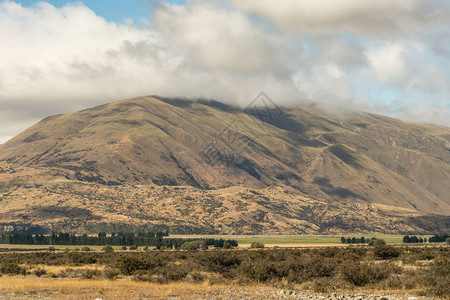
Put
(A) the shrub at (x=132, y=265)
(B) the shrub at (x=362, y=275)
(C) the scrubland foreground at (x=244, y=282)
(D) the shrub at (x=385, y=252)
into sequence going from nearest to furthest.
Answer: (C) the scrubland foreground at (x=244, y=282) < (B) the shrub at (x=362, y=275) < (A) the shrub at (x=132, y=265) < (D) the shrub at (x=385, y=252)

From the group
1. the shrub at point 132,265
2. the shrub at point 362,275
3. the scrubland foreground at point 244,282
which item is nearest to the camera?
the scrubland foreground at point 244,282

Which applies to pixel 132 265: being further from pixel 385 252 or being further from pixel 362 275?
pixel 385 252

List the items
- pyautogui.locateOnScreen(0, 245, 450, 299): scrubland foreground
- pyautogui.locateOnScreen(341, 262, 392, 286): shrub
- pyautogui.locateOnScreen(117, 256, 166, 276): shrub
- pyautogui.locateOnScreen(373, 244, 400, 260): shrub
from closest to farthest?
pyautogui.locateOnScreen(0, 245, 450, 299): scrubland foreground
pyautogui.locateOnScreen(341, 262, 392, 286): shrub
pyautogui.locateOnScreen(117, 256, 166, 276): shrub
pyautogui.locateOnScreen(373, 244, 400, 260): shrub

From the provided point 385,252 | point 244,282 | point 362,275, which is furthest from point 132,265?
point 385,252

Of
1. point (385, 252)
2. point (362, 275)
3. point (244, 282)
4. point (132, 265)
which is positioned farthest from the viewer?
point (385, 252)

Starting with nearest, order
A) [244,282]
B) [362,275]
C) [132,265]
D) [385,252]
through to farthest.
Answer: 1. [362,275]
2. [244,282]
3. [132,265]
4. [385,252]

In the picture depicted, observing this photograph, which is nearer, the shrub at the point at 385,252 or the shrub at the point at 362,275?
the shrub at the point at 362,275

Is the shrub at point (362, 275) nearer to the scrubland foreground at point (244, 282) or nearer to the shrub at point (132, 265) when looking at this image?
the scrubland foreground at point (244, 282)

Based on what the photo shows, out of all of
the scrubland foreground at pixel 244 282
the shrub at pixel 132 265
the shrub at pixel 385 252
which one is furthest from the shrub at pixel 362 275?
the shrub at pixel 385 252

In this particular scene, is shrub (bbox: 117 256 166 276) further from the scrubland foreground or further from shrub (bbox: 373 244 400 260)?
shrub (bbox: 373 244 400 260)

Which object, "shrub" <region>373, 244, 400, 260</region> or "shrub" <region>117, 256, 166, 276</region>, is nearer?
"shrub" <region>117, 256, 166, 276</region>

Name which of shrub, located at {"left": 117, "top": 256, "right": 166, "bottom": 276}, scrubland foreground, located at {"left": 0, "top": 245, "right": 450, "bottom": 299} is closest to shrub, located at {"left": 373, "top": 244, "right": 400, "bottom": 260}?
scrubland foreground, located at {"left": 0, "top": 245, "right": 450, "bottom": 299}

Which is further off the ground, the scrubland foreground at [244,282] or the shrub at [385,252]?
the scrubland foreground at [244,282]

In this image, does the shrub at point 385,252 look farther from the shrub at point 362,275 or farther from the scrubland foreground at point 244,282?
the shrub at point 362,275
